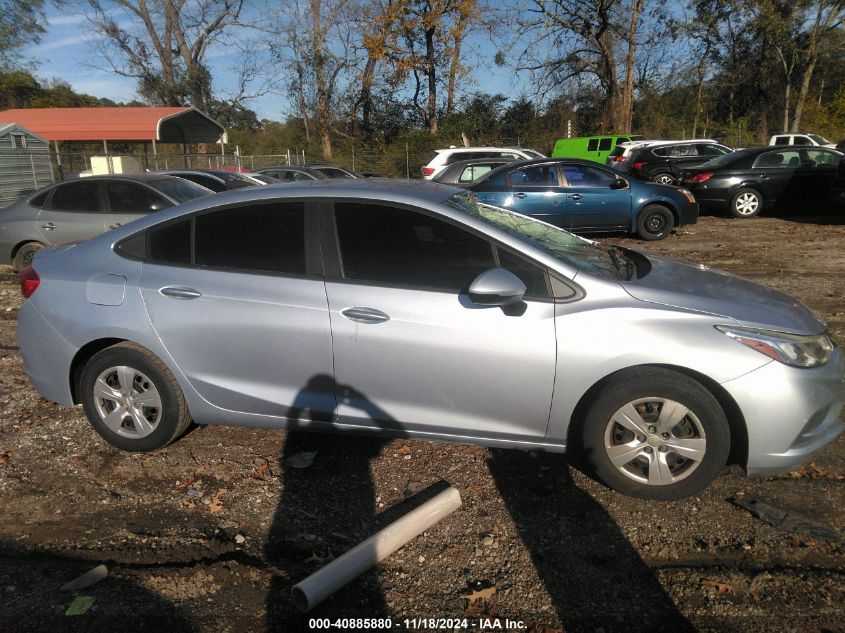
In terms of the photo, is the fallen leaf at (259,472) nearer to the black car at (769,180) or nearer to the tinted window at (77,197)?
the tinted window at (77,197)

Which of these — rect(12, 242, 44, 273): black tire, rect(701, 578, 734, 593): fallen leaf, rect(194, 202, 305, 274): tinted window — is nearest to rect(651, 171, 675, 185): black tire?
rect(12, 242, 44, 273): black tire

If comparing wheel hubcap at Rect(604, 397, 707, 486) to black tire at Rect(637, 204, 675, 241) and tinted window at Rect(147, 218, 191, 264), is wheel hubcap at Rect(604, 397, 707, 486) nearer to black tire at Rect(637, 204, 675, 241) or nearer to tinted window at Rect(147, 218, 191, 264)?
tinted window at Rect(147, 218, 191, 264)

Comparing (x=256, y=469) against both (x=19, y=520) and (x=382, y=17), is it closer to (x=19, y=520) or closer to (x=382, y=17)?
(x=19, y=520)

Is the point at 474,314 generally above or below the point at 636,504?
above

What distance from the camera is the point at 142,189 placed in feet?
27.9

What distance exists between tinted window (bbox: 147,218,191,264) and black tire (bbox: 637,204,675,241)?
374 inches

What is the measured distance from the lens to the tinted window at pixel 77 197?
342 inches

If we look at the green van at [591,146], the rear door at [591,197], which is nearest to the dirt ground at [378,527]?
the rear door at [591,197]

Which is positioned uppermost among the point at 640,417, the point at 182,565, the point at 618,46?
the point at 618,46

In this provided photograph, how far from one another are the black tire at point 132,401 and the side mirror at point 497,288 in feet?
6.11

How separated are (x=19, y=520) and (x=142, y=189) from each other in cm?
619

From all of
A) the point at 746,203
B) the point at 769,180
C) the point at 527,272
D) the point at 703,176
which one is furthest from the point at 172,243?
the point at 769,180

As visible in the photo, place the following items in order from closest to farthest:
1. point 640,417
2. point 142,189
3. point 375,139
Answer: point 640,417 → point 142,189 → point 375,139

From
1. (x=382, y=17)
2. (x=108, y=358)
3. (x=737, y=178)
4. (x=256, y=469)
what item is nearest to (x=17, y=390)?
(x=108, y=358)
